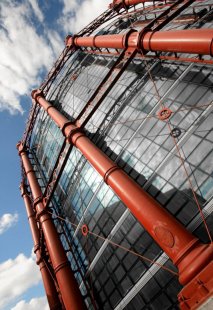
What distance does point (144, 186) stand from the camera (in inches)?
616

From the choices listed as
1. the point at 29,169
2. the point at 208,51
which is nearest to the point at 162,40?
the point at 208,51

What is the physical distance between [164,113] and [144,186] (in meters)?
4.66

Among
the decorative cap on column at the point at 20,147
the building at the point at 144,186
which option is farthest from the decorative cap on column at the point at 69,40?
the decorative cap on column at the point at 20,147

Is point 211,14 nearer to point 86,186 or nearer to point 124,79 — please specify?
point 124,79

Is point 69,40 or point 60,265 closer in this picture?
point 60,265

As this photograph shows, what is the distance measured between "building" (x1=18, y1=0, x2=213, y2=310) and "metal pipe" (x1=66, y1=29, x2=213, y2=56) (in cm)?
6

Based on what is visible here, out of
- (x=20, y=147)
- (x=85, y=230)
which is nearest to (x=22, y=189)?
(x=20, y=147)

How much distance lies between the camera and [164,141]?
1567 centimetres

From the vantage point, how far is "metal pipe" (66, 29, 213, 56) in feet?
41.4

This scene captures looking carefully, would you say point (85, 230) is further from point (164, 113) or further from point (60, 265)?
point (164, 113)

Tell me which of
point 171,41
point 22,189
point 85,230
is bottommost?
point 171,41

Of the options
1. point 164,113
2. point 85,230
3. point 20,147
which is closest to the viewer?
point 164,113

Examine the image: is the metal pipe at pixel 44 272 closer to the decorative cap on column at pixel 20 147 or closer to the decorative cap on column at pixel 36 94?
the decorative cap on column at pixel 20 147

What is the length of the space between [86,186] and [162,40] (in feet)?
39.2
